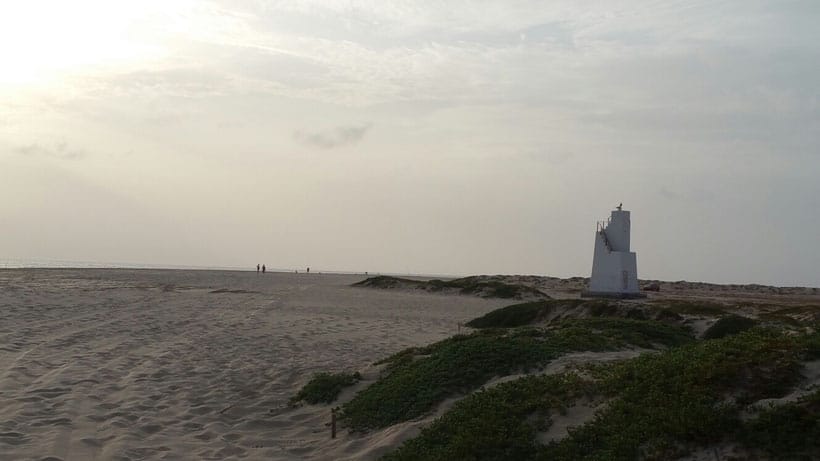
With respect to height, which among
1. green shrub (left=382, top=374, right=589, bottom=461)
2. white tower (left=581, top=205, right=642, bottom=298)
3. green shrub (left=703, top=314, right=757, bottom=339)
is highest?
white tower (left=581, top=205, right=642, bottom=298)

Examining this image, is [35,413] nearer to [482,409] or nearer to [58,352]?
[58,352]

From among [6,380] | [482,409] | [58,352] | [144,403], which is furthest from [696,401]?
[58,352]

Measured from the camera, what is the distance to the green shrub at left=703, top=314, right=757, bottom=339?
16906 mm

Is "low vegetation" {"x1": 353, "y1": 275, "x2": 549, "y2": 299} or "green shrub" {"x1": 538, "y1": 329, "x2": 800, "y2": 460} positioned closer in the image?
"green shrub" {"x1": 538, "y1": 329, "x2": 800, "y2": 460}

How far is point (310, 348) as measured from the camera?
18016mm

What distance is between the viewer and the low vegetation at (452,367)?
391 inches

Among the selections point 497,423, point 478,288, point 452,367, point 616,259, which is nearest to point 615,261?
point 616,259

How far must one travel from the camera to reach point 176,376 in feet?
45.6

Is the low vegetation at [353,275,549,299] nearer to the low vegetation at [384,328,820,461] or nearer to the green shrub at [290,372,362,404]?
the green shrub at [290,372,362,404]

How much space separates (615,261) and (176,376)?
2782 centimetres

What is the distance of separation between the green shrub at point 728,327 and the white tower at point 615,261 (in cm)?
1788


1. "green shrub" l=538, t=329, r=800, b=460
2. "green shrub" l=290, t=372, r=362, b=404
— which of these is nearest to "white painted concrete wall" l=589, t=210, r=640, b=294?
"green shrub" l=290, t=372, r=362, b=404

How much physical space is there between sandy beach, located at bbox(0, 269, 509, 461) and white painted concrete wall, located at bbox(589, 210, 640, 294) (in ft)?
39.7

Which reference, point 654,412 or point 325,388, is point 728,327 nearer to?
point 325,388
